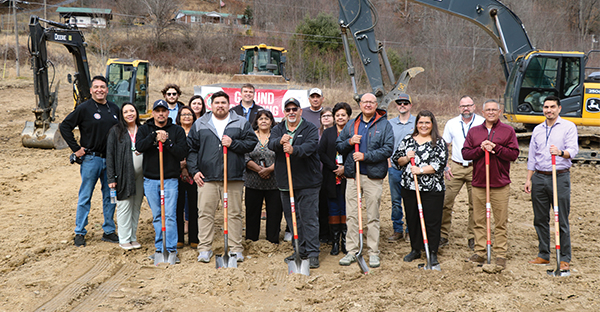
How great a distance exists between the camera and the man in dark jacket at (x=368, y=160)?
5909 mm

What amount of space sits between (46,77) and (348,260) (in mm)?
11152

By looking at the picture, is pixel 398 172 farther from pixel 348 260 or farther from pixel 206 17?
pixel 206 17

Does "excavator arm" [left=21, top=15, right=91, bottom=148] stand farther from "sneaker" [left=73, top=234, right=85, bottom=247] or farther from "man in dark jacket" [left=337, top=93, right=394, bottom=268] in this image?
"man in dark jacket" [left=337, top=93, right=394, bottom=268]

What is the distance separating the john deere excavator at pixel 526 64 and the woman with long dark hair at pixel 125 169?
746 cm

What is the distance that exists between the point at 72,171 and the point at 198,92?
416 centimetres

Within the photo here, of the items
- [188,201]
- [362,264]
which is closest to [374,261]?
[362,264]

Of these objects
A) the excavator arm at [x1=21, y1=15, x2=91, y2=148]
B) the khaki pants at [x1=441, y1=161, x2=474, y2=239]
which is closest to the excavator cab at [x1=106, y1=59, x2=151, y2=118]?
the excavator arm at [x1=21, y1=15, x2=91, y2=148]

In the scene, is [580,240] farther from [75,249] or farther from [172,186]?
[75,249]

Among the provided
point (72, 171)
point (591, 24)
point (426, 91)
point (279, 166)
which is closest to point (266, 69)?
point (72, 171)

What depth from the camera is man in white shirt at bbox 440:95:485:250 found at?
660 centimetres

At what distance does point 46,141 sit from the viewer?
13703 mm

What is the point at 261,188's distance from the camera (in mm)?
6660

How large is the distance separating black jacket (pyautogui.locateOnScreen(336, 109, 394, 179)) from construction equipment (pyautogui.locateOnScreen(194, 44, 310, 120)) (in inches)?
103

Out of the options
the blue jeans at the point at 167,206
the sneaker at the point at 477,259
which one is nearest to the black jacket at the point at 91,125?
the blue jeans at the point at 167,206
